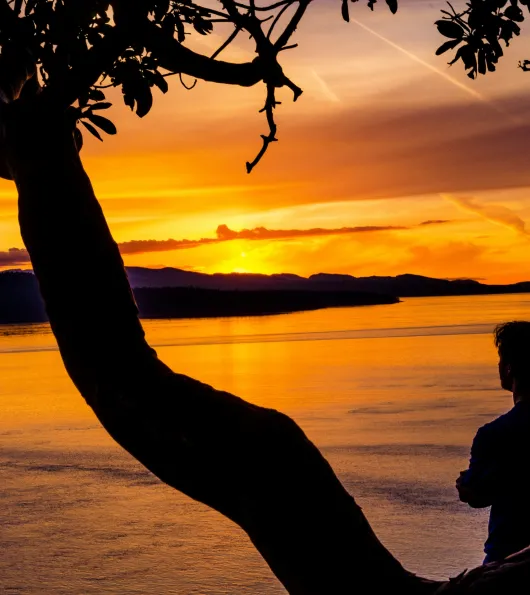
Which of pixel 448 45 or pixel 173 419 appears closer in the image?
pixel 173 419

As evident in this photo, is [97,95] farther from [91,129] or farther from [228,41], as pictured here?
[228,41]

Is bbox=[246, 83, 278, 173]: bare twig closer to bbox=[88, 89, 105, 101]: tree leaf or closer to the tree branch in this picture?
the tree branch

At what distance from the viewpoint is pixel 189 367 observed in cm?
2242

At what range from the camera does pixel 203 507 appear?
8805 millimetres

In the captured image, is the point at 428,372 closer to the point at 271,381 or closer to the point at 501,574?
the point at 271,381

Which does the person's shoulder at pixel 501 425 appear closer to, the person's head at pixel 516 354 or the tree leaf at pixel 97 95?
A: the person's head at pixel 516 354

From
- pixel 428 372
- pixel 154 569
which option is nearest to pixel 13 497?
pixel 154 569

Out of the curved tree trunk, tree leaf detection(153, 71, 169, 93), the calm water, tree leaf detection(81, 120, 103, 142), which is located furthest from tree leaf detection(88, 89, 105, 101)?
the calm water

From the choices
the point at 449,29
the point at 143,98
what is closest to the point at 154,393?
the point at 143,98

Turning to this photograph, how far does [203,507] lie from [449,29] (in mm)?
4948

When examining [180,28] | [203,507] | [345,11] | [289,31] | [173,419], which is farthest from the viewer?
[203,507]

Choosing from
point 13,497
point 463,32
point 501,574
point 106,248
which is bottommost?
point 13,497

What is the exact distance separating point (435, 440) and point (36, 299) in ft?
197

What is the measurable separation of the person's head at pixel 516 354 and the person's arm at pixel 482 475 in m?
0.19
